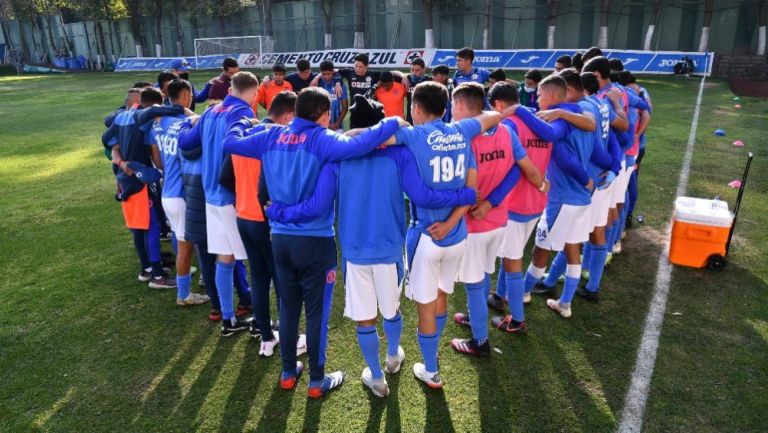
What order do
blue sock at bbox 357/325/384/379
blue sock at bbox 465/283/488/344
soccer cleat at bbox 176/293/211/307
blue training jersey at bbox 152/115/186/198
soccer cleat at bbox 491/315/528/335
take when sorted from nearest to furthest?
blue sock at bbox 357/325/384/379 < blue sock at bbox 465/283/488/344 < soccer cleat at bbox 491/315/528/335 < blue training jersey at bbox 152/115/186/198 < soccer cleat at bbox 176/293/211/307

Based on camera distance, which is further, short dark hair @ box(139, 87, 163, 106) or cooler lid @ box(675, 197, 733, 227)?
cooler lid @ box(675, 197, 733, 227)

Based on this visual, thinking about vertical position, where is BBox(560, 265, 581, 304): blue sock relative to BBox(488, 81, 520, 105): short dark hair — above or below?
below

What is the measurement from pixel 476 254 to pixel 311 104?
1.75m

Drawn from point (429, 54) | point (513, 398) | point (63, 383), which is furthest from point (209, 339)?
point (429, 54)

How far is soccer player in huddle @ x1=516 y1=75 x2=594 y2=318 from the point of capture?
4355 mm

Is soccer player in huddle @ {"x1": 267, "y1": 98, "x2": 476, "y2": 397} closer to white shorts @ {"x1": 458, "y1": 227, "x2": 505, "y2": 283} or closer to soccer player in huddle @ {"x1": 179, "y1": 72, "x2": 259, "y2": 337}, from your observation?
white shorts @ {"x1": 458, "y1": 227, "x2": 505, "y2": 283}

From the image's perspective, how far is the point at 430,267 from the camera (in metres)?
3.65

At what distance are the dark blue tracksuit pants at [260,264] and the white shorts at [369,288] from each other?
0.64 m

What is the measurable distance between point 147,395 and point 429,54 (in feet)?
98.1

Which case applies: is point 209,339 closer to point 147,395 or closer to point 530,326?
point 147,395

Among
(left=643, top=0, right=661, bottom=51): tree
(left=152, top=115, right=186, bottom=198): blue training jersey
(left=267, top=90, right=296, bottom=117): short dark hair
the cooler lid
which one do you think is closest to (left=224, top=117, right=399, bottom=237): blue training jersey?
(left=267, top=90, right=296, bottom=117): short dark hair

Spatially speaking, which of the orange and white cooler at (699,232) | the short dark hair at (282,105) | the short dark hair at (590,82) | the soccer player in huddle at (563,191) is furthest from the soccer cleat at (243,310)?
the orange and white cooler at (699,232)

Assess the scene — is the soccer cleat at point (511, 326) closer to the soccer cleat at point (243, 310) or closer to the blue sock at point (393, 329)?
the blue sock at point (393, 329)

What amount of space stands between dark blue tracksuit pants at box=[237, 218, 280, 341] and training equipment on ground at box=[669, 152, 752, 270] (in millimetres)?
4654
